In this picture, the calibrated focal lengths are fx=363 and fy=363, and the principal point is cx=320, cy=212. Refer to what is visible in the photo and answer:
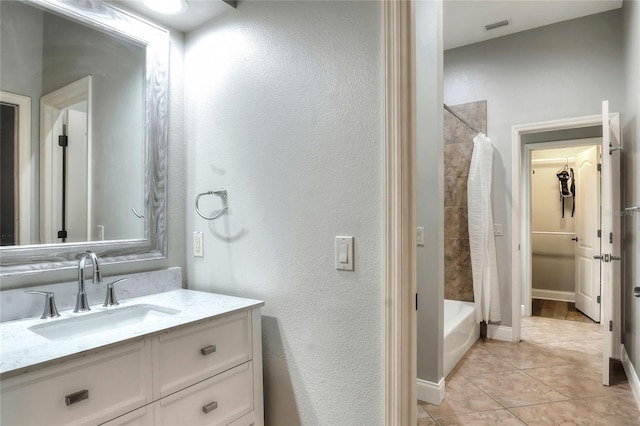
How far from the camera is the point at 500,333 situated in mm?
3455

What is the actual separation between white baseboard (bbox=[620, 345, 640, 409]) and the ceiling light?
3.41m

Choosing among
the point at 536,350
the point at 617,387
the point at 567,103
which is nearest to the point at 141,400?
the point at 617,387

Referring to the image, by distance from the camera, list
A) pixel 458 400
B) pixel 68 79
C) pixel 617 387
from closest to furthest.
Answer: pixel 68 79 < pixel 458 400 < pixel 617 387

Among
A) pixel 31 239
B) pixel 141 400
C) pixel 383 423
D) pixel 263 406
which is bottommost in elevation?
pixel 263 406

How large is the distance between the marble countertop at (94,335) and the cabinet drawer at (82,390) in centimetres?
3

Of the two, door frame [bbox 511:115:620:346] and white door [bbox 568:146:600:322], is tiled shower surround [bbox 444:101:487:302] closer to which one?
door frame [bbox 511:115:620:346]

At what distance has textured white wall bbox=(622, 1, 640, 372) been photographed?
7.59ft

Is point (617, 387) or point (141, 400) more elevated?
point (141, 400)

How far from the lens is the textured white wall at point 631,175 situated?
2.31 metres

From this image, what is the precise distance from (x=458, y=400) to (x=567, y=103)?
263 centimetres

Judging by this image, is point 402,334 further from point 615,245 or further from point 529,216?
point 529,216

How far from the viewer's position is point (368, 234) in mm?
1339

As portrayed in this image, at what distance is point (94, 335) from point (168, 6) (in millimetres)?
1464

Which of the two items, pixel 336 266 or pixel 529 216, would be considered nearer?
pixel 336 266
